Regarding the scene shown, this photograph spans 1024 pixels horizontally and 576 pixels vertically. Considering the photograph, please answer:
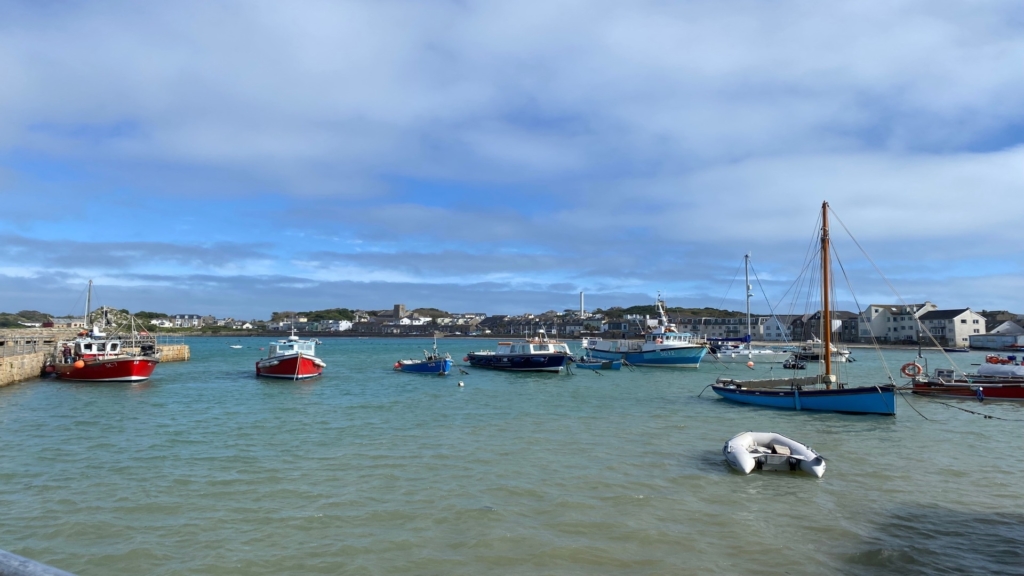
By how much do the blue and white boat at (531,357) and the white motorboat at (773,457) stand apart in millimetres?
32229

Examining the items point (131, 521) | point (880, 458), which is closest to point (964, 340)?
point (880, 458)

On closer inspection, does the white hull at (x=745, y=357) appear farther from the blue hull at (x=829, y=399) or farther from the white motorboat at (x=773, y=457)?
the white motorboat at (x=773, y=457)

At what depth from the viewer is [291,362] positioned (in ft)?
138

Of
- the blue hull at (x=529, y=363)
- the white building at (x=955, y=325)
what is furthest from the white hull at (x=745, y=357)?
the white building at (x=955, y=325)

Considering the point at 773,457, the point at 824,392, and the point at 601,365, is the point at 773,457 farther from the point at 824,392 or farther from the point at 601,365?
the point at 601,365

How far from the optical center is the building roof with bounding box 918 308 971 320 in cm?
11258

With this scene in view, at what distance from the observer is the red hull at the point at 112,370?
126 feet

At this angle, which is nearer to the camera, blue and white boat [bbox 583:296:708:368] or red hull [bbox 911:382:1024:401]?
red hull [bbox 911:382:1024:401]

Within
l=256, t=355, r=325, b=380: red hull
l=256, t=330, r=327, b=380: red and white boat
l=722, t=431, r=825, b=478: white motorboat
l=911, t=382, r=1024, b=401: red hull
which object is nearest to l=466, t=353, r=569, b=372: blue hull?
l=256, t=330, r=327, b=380: red and white boat

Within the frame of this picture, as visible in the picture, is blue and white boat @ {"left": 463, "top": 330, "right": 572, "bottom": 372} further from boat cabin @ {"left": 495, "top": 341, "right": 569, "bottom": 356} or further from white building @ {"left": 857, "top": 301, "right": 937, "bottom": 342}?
white building @ {"left": 857, "top": 301, "right": 937, "bottom": 342}

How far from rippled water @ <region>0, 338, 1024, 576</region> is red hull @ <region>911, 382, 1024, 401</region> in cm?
723

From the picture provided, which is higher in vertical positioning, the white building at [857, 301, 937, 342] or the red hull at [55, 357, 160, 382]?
the white building at [857, 301, 937, 342]

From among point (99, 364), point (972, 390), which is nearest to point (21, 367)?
point (99, 364)

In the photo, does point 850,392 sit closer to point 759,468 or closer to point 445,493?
point 759,468
